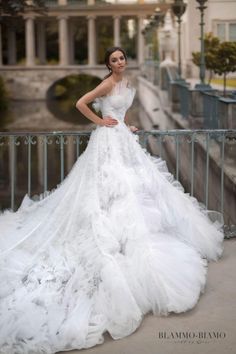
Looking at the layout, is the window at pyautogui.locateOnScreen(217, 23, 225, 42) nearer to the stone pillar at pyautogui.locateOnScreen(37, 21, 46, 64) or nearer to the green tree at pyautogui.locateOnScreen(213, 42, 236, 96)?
the green tree at pyautogui.locateOnScreen(213, 42, 236, 96)

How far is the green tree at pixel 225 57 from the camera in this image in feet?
51.6

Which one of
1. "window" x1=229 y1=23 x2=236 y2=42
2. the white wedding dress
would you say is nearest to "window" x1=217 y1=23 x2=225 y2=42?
"window" x1=229 y1=23 x2=236 y2=42

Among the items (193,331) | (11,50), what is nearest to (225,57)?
(193,331)

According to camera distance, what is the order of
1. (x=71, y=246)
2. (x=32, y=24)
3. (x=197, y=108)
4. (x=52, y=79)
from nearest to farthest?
(x=71, y=246), (x=197, y=108), (x=52, y=79), (x=32, y=24)

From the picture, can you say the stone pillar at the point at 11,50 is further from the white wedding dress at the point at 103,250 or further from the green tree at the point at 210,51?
the white wedding dress at the point at 103,250

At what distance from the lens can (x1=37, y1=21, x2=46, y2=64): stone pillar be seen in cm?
5556

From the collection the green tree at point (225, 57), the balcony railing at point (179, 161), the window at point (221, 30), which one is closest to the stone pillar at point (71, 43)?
the window at point (221, 30)

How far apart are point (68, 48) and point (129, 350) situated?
5295cm

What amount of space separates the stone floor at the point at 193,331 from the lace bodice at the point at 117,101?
147 cm

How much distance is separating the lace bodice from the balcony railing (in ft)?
2.55

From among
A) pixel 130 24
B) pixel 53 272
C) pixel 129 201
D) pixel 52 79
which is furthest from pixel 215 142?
pixel 130 24

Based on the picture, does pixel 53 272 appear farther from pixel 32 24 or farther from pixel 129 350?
pixel 32 24

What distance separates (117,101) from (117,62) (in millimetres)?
287

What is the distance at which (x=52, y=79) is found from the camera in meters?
47.1
